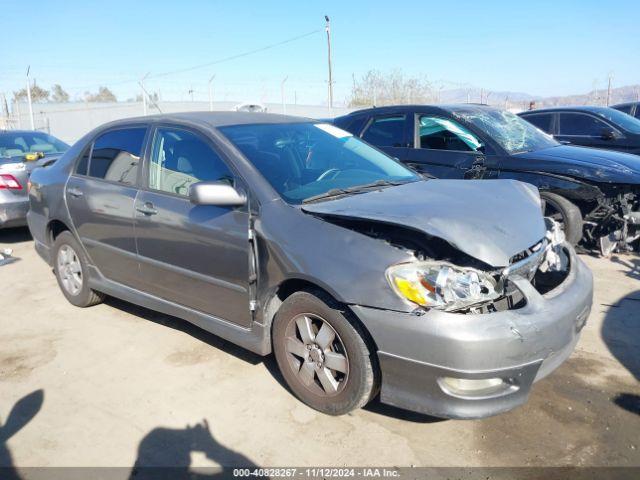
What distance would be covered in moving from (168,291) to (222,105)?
24.7 m

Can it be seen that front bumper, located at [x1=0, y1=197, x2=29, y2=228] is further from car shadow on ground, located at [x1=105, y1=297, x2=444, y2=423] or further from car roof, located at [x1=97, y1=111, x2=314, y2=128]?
car roof, located at [x1=97, y1=111, x2=314, y2=128]

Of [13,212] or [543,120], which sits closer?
[13,212]

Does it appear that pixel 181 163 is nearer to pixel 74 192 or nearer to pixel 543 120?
pixel 74 192

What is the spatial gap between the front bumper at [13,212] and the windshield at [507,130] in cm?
578

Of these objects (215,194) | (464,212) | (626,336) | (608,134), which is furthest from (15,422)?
(608,134)

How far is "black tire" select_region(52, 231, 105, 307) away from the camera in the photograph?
4.56m

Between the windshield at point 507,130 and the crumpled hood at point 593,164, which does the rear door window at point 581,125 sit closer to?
the windshield at point 507,130

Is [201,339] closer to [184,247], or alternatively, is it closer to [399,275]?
[184,247]

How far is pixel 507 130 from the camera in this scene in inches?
242

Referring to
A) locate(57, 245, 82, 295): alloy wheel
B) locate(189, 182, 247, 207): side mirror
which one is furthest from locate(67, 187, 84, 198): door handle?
locate(189, 182, 247, 207): side mirror

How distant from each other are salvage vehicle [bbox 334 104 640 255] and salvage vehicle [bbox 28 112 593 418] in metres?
2.19

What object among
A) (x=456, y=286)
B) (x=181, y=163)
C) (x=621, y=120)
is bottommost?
(x=456, y=286)

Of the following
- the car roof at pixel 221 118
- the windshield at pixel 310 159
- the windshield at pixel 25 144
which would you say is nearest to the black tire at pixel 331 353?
the windshield at pixel 310 159

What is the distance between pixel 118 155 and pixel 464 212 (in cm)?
285
